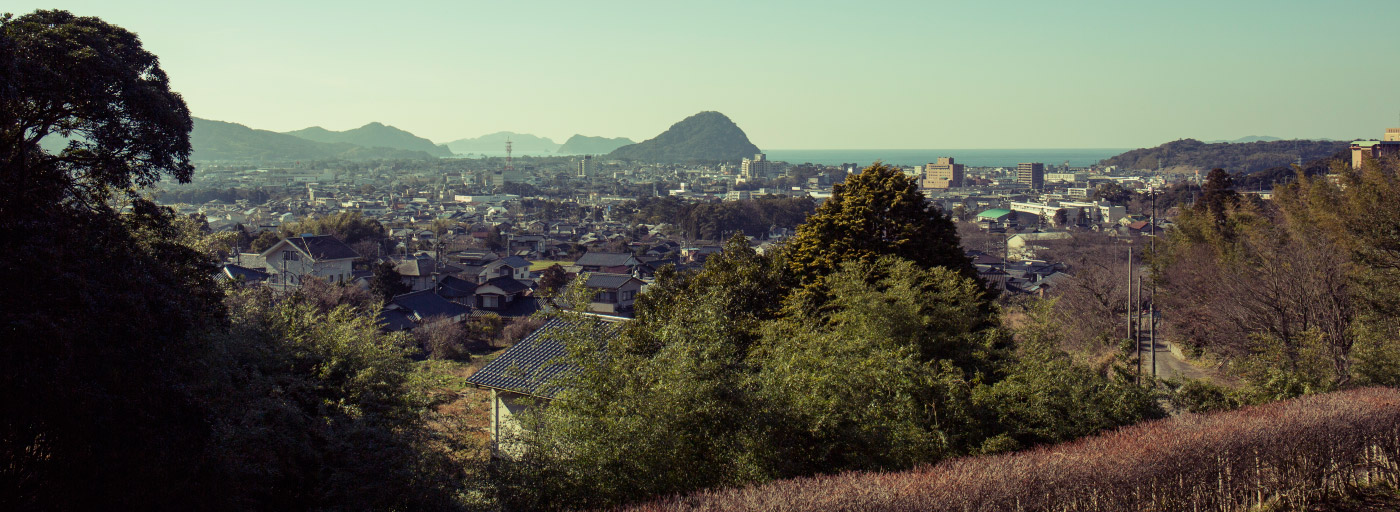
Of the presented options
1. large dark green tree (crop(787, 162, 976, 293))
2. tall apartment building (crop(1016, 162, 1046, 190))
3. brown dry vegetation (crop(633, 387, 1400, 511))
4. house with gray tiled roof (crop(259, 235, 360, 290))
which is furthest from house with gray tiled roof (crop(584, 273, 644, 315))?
tall apartment building (crop(1016, 162, 1046, 190))

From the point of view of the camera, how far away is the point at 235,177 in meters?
81.5

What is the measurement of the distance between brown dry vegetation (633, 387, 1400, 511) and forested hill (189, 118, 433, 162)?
402 feet

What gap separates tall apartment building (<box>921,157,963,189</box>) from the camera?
260ft

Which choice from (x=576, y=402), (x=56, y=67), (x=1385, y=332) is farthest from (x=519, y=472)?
(x=1385, y=332)

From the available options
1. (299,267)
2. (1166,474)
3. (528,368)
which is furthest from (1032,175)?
(1166,474)

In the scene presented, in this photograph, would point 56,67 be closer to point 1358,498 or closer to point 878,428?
point 878,428

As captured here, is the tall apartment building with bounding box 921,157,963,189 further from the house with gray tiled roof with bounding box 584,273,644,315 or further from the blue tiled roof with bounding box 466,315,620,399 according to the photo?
the blue tiled roof with bounding box 466,315,620,399

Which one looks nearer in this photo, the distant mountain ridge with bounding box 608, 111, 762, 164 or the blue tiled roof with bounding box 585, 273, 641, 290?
the blue tiled roof with bounding box 585, 273, 641, 290

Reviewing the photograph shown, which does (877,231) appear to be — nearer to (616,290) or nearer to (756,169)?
(616,290)

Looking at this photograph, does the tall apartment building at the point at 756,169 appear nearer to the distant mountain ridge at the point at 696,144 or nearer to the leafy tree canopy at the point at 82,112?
the distant mountain ridge at the point at 696,144

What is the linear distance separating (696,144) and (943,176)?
265ft

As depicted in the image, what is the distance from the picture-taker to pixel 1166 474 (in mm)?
4047

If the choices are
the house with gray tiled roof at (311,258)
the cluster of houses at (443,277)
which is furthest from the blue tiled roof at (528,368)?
the house with gray tiled roof at (311,258)

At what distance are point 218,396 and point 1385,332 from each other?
32.2ft
